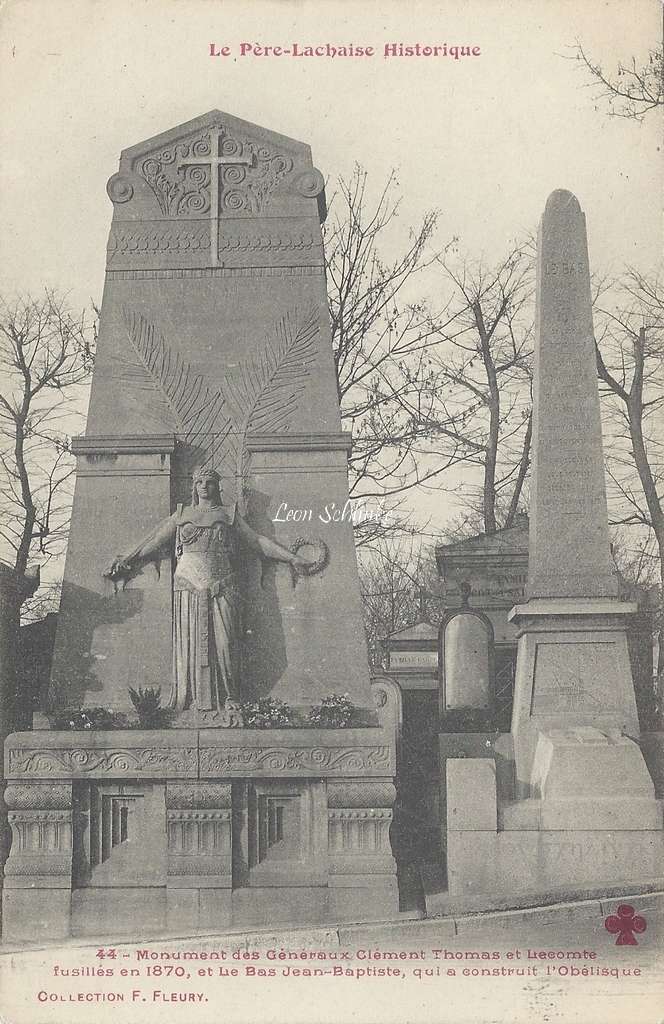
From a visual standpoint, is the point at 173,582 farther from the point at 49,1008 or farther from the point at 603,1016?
the point at 603,1016

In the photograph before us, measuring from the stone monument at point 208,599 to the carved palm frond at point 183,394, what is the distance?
0.07 ft

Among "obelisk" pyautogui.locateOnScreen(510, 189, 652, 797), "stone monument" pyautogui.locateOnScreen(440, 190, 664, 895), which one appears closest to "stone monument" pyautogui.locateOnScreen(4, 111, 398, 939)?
"stone monument" pyautogui.locateOnScreen(440, 190, 664, 895)

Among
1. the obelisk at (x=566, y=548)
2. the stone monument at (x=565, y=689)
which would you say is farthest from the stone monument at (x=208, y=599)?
the obelisk at (x=566, y=548)

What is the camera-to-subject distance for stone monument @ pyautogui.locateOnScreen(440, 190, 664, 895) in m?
10.5

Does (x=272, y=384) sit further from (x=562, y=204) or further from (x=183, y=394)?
(x=562, y=204)

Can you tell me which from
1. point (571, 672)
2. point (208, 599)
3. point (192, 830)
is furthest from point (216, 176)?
point (192, 830)

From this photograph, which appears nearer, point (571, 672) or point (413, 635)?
point (571, 672)

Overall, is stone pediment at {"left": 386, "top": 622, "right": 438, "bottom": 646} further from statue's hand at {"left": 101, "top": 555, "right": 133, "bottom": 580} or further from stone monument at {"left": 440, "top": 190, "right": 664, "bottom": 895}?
statue's hand at {"left": 101, "top": 555, "right": 133, "bottom": 580}

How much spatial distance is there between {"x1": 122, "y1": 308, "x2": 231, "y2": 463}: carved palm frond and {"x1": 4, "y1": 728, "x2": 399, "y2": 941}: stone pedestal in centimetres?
290

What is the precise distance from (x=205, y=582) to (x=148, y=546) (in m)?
0.69

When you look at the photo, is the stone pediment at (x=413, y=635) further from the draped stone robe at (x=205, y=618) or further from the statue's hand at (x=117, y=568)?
the statue's hand at (x=117, y=568)

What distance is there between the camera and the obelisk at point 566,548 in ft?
40.0

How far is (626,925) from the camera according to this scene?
30.7 feet

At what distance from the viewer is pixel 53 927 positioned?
33.9 feet
